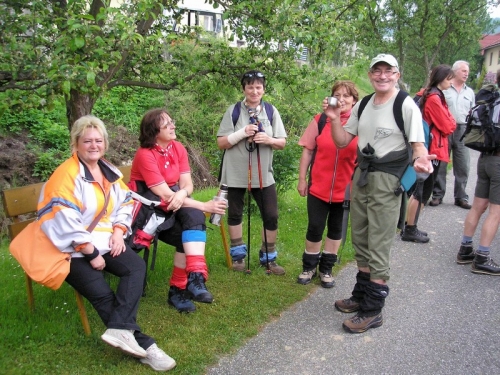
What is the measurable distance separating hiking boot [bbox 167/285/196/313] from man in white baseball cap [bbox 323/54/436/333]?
4.04 feet

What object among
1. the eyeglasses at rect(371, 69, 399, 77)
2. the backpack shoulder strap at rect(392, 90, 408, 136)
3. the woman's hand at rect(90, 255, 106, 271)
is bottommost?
the woman's hand at rect(90, 255, 106, 271)

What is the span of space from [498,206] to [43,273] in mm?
4101

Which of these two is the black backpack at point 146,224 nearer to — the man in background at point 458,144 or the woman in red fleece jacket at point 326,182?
the woman in red fleece jacket at point 326,182

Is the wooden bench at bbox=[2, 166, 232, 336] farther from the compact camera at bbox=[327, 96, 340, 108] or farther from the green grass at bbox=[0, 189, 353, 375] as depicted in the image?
the compact camera at bbox=[327, 96, 340, 108]

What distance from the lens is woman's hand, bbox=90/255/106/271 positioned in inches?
124

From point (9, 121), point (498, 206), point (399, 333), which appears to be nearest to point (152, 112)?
point (399, 333)

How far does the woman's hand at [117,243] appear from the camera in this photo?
3.28m

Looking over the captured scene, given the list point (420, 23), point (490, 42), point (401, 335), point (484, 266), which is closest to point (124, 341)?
point (401, 335)

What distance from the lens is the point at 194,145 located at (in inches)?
397

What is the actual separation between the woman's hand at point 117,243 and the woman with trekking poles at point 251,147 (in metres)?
1.30

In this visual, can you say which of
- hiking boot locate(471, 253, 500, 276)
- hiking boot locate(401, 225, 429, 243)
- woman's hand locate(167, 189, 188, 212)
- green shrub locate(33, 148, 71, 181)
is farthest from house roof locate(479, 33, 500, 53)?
woman's hand locate(167, 189, 188, 212)

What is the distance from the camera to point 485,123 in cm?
457

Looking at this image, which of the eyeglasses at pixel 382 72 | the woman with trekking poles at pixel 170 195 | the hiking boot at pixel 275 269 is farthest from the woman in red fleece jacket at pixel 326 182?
the woman with trekking poles at pixel 170 195

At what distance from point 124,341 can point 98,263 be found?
0.55m
